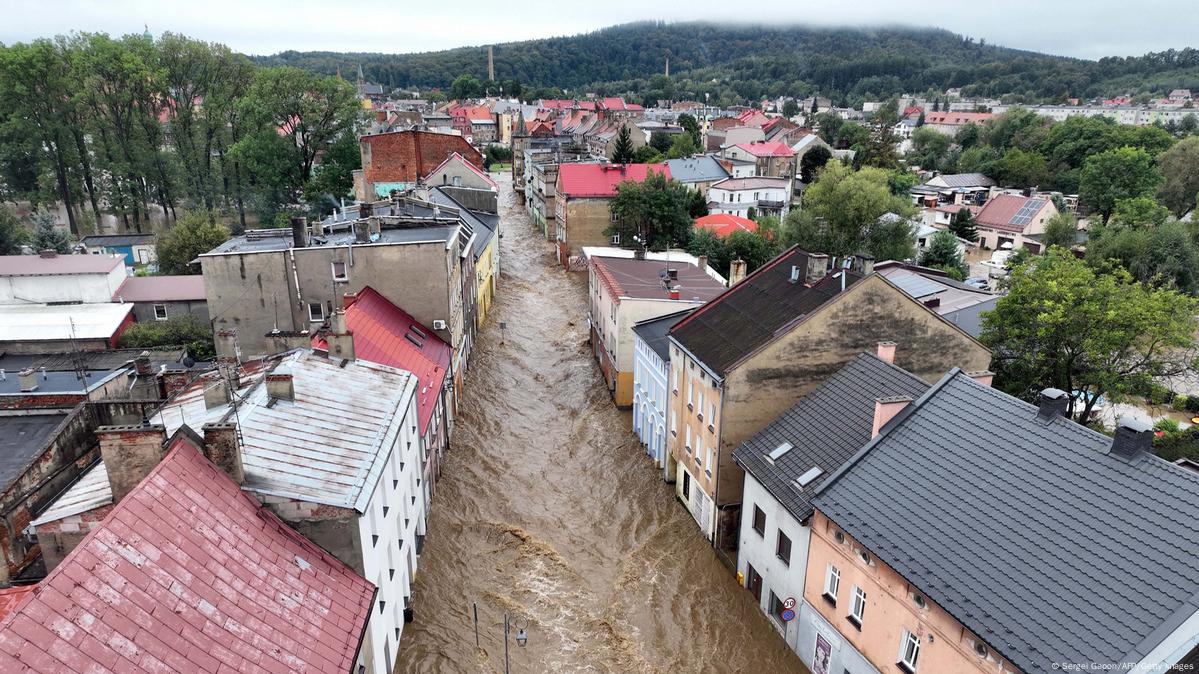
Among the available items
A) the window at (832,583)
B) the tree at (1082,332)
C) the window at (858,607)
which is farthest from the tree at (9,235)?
the tree at (1082,332)

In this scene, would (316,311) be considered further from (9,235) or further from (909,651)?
(9,235)

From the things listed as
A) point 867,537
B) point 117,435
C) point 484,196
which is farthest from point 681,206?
point 117,435

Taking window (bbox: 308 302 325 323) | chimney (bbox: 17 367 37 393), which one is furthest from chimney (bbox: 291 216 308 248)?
chimney (bbox: 17 367 37 393)

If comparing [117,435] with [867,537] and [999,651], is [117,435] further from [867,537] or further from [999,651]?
[999,651]

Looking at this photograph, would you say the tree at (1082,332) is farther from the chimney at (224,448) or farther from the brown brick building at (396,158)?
the brown brick building at (396,158)

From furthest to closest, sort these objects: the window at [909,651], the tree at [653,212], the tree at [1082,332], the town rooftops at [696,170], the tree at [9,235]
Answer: the town rooftops at [696,170] → the tree at [653,212] → the tree at [9,235] → the tree at [1082,332] → the window at [909,651]

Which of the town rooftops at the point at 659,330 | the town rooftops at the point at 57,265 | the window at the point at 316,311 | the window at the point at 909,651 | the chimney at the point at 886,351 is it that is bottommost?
the window at the point at 909,651
